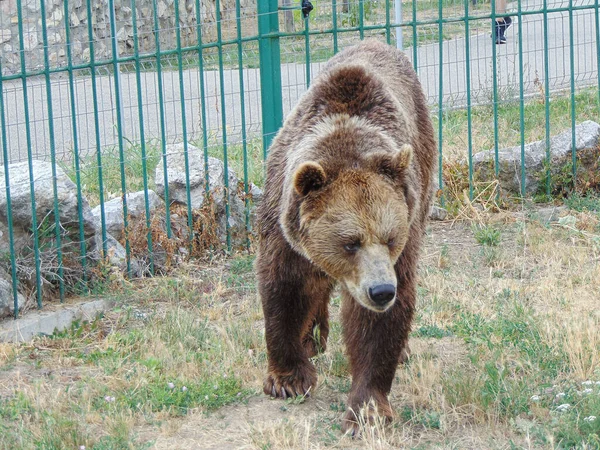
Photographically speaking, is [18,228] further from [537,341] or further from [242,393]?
[537,341]

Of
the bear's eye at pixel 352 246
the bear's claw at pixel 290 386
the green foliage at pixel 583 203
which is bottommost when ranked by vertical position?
the bear's claw at pixel 290 386

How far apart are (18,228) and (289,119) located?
2.42 metres

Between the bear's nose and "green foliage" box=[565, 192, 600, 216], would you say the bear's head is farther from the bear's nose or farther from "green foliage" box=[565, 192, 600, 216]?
"green foliage" box=[565, 192, 600, 216]

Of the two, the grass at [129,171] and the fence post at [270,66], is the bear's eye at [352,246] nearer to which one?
the fence post at [270,66]

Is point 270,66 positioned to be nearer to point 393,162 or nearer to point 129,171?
point 129,171

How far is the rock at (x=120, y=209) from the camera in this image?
7.13 meters

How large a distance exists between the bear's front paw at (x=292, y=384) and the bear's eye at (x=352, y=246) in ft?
3.41

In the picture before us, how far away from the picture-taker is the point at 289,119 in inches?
200

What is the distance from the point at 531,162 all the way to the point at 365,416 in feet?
15.1

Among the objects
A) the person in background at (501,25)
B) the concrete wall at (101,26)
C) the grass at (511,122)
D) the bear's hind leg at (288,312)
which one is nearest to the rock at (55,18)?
the concrete wall at (101,26)

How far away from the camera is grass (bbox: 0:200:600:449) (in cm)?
446

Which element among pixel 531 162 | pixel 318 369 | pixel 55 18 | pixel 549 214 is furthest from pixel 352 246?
pixel 55 18

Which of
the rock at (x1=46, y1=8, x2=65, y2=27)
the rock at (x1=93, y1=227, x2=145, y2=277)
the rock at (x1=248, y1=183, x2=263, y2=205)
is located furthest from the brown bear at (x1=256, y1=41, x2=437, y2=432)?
the rock at (x1=46, y1=8, x2=65, y2=27)

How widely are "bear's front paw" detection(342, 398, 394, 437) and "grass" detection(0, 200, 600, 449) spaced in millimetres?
50
